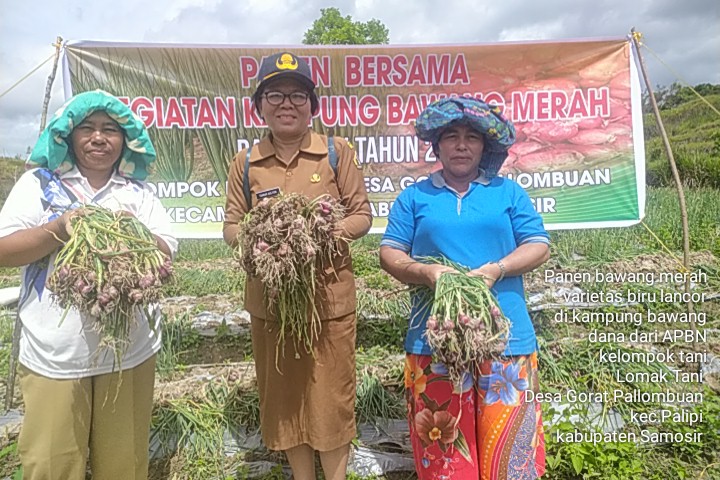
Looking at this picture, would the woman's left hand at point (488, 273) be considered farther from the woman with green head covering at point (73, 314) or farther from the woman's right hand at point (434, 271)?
the woman with green head covering at point (73, 314)

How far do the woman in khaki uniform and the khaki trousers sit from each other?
0.55 m

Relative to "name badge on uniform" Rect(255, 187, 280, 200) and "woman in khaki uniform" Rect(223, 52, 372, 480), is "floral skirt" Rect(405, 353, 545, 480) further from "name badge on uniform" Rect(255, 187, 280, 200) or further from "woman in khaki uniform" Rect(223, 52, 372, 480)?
"name badge on uniform" Rect(255, 187, 280, 200)

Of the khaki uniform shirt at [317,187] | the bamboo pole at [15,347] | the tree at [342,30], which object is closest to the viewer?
the khaki uniform shirt at [317,187]

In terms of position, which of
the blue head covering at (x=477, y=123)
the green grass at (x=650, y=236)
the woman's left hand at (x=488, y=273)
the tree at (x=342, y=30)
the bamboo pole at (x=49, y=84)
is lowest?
the woman's left hand at (x=488, y=273)

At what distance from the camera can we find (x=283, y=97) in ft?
6.72

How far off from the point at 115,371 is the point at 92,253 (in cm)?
59

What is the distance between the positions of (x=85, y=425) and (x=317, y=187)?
138 cm

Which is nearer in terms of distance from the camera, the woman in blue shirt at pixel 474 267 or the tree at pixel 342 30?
the woman in blue shirt at pixel 474 267

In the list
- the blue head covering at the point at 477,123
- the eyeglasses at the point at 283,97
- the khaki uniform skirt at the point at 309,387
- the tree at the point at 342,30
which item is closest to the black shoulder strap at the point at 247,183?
the eyeglasses at the point at 283,97

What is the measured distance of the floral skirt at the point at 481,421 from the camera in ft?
6.43

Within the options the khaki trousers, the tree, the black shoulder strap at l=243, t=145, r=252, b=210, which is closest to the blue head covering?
the black shoulder strap at l=243, t=145, r=252, b=210

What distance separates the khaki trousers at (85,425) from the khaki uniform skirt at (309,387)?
0.53m

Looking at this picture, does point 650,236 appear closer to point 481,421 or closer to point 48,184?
point 481,421

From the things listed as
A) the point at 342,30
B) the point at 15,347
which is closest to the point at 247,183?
the point at 15,347
